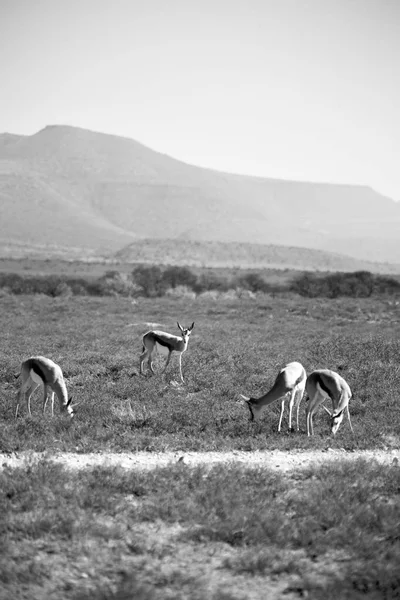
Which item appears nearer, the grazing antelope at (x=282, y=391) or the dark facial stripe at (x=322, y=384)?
the dark facial stripe at (x=322, y=384)

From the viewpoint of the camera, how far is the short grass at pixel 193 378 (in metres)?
12.5

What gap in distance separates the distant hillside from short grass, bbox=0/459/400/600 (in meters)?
103

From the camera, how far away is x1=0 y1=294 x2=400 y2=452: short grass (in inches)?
493

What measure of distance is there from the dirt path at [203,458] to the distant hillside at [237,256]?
331 ft

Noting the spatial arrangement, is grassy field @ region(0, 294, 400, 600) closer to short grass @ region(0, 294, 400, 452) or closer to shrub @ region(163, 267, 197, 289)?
short grass @ region(0, 294, 400, 452)

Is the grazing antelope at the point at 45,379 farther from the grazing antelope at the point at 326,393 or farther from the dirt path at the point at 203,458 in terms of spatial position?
the grazing antelope at the point at 326,393

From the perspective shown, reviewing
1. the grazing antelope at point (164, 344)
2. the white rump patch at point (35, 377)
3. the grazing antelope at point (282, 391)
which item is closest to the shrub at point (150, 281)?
the grazing antelope at point (164, 344)

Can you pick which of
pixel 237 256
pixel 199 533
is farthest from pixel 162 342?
pixel 237 256

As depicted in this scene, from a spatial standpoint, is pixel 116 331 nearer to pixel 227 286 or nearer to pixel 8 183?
pixel 227 286

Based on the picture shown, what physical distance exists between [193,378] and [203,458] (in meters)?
6.52

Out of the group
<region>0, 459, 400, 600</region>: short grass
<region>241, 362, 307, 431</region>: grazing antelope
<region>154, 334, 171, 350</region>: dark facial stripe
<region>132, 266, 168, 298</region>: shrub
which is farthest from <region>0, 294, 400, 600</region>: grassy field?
<region>132, 266, 168, 298</region>: shrub

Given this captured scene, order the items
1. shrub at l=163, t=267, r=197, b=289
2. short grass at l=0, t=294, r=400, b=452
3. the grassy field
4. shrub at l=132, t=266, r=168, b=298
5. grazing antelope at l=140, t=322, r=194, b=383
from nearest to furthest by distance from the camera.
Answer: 1. the grassy field
2. short grass at l=0, t=294, r=400, b=452
3. grazing antelope at l=140, t=322, r=194, b=383
4. shrub at l=132, t=266, r=168, b=298
5. shrub at l=163, t=267, r=197, b=289

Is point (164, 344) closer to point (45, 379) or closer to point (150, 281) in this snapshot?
point (45, 379)

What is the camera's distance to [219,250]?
125 meters
